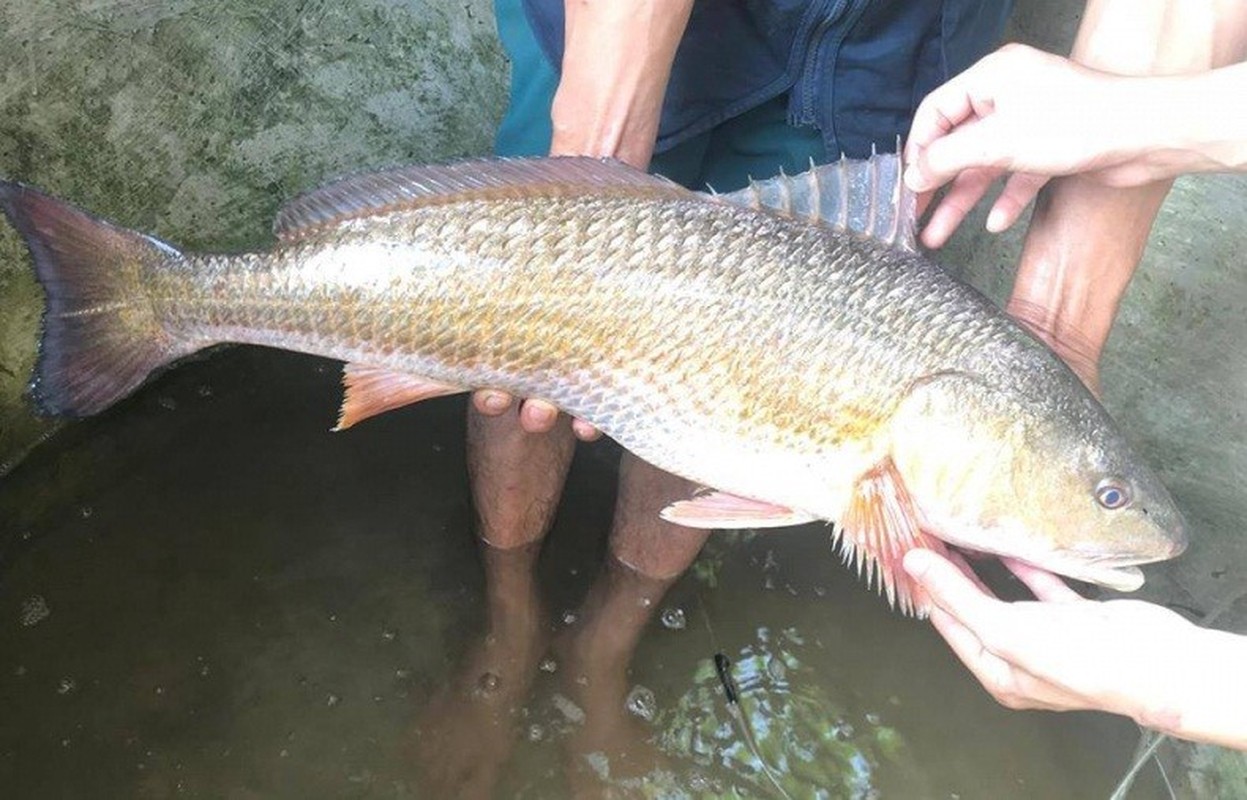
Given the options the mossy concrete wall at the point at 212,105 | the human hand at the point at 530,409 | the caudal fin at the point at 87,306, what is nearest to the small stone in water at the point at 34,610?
the mossy concrete wall at the point at 212,105

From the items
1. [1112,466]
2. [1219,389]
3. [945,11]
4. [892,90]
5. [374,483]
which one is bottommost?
[374,483]

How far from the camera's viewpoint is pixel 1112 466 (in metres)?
1.68

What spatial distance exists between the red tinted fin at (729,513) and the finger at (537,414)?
27 centimetres

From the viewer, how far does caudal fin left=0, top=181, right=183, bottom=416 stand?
169 cm

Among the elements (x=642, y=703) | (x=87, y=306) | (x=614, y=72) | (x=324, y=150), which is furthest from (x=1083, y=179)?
(x=324, y=150)

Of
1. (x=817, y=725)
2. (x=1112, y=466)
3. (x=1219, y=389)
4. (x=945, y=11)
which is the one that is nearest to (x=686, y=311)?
(x=1112, y=466)

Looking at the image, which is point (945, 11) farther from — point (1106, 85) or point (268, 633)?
point (268, 633)

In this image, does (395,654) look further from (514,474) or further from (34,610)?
(34,610)

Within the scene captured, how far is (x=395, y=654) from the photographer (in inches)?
98.0

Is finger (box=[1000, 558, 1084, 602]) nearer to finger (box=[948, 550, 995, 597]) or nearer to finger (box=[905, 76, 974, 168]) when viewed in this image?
finger (box=[948, 550, 995, 597])

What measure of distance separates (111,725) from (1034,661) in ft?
6.16

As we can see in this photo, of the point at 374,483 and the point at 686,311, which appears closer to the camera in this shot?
the point at 686,311

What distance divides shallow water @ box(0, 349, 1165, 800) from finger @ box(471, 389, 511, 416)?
74 cm

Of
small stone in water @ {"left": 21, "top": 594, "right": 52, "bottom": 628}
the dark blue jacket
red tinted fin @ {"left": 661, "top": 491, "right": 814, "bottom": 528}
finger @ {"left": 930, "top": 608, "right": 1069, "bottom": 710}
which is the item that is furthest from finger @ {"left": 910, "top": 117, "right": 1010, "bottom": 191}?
small stone in water @ {"left": 21, "top": 594, "right": 52, "bottom": 628}
